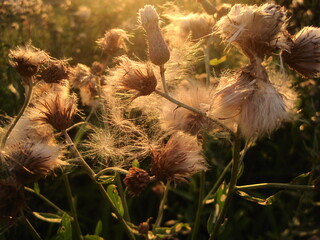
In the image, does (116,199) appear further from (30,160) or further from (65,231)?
(30,160)

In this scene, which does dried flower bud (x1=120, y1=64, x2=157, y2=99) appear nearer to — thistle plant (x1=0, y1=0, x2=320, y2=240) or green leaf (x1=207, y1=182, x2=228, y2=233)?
thistle plant (x1=0, y1=0, x2=320, y2=240)

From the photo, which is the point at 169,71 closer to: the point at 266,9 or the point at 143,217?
the point at 266,9

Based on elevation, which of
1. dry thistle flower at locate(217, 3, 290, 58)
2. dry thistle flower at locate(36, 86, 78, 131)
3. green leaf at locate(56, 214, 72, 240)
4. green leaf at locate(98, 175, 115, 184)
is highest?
dry thistle flower at locate(217, 3, 290, 58)

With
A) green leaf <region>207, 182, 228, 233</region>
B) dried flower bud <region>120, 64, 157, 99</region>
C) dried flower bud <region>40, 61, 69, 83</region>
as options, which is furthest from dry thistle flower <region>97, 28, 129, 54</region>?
green leaf <region>207, 182, 228, 233</region>

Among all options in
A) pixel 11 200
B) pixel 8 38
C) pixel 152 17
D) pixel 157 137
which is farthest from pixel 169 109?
pixel 8 38

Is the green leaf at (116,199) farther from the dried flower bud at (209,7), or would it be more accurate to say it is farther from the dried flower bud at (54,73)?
the dried flower bud at (209,7)

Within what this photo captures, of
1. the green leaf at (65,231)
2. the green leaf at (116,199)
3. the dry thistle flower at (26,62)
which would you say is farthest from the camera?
the green leaf at (116,199)

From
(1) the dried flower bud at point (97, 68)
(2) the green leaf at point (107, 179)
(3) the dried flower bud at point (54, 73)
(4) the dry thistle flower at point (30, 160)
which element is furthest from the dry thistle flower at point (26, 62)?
(2) the green leaf at point (107, 179)
